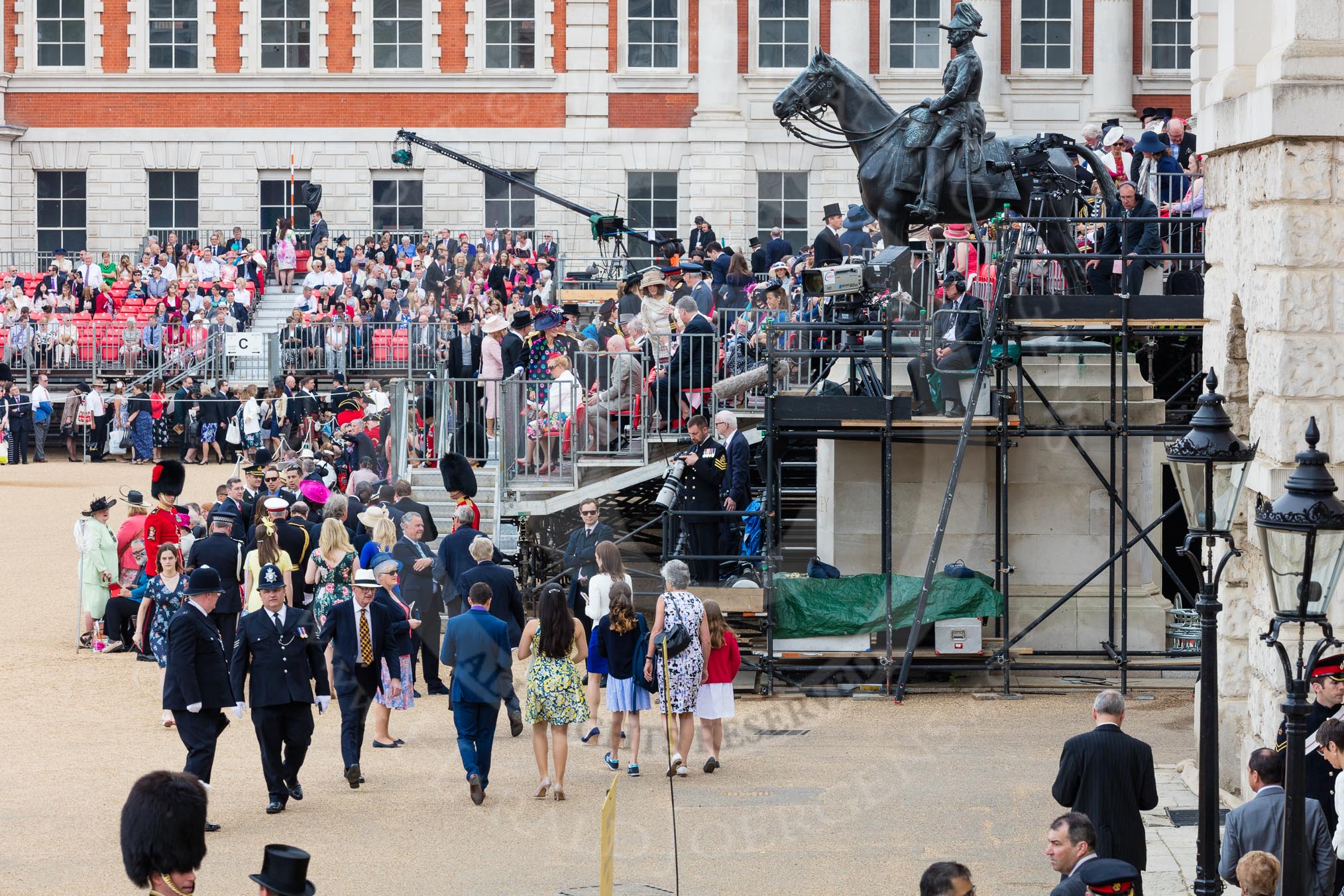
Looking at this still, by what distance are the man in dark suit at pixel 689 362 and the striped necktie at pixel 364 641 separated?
20.3 ft

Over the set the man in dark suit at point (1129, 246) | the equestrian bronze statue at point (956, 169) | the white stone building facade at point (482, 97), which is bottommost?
the man in dark suit at point (1129, 246)

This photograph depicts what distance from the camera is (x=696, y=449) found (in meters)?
16.3

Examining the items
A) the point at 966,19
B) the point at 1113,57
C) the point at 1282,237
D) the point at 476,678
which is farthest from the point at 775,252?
the point at 1282,237

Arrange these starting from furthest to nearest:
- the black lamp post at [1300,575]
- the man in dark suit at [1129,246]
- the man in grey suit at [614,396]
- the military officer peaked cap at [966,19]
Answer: the man in grey suit at [614,396], the military officer peaked cap at [966,19], the man in dark suit at [1129,246], the black lamp post at [1300,575]

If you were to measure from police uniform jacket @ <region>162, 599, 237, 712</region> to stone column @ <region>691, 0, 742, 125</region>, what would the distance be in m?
30.2

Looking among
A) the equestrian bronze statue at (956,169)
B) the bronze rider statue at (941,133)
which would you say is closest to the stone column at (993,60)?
the equestrian bronze statue at (956,169)

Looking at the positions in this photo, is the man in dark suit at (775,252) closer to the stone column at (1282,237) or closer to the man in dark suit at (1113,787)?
the stone column at (1282,237)

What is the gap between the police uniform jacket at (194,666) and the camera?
11.1 m

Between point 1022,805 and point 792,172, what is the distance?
29999 mm

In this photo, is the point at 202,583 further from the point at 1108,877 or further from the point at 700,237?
the point at 700,237

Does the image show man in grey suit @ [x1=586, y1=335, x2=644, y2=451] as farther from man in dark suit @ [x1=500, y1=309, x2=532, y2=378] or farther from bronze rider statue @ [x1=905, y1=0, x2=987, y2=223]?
bronze rider statue @ [x1=905, y1=0, x2=987, y2=223]

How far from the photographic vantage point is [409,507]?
53.4 feet

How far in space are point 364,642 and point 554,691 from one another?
55.0 inches

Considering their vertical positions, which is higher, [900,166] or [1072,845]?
[900,166]
